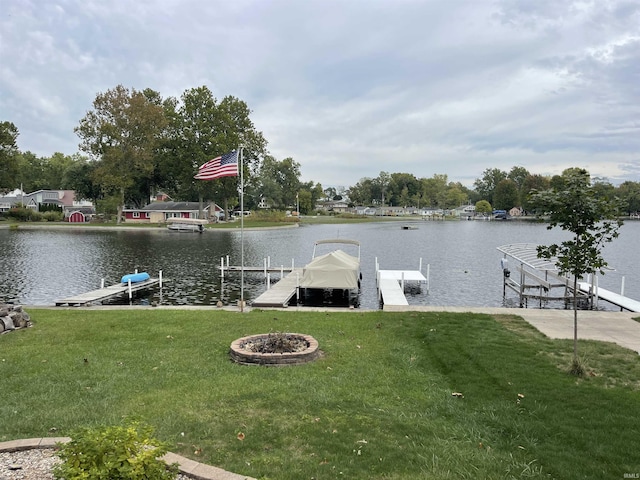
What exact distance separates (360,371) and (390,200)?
18902cm

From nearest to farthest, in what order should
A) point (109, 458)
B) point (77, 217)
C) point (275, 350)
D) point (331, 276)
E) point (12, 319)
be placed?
point (109, 458) → point (275, 350) → point (12, 319) → point (331, 276) → point (77, 217)

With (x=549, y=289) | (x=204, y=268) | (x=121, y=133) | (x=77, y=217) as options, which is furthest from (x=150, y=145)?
(x=549, y=289)

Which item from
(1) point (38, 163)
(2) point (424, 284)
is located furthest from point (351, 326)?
(1) point (38, 163)

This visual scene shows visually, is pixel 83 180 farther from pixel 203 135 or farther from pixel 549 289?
pixel 549 289

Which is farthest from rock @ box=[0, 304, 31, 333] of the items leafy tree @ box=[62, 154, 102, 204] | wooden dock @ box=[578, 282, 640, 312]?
leafy tree @ box=[62, 154, 102, 204]

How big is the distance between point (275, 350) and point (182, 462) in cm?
444

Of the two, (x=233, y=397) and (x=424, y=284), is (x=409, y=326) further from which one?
(x=424, y=284)

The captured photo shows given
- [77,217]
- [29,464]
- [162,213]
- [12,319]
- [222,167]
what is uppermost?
[222,167]

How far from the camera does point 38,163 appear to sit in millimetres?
126625

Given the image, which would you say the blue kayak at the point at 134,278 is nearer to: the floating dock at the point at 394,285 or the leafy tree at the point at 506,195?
the floating dock at the point at 394,285

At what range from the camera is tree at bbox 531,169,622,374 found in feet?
25.5

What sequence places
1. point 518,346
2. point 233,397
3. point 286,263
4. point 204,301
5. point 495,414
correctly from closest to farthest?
point 495,414
point 233,397
point 518,346
point 204,301
point 286,263

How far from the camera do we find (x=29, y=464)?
484 centimetres

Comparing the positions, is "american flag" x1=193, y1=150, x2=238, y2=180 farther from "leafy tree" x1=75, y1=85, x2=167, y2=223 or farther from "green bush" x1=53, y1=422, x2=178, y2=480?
"leafy tree" x1=75, y1=85, x2=167, y2=223
